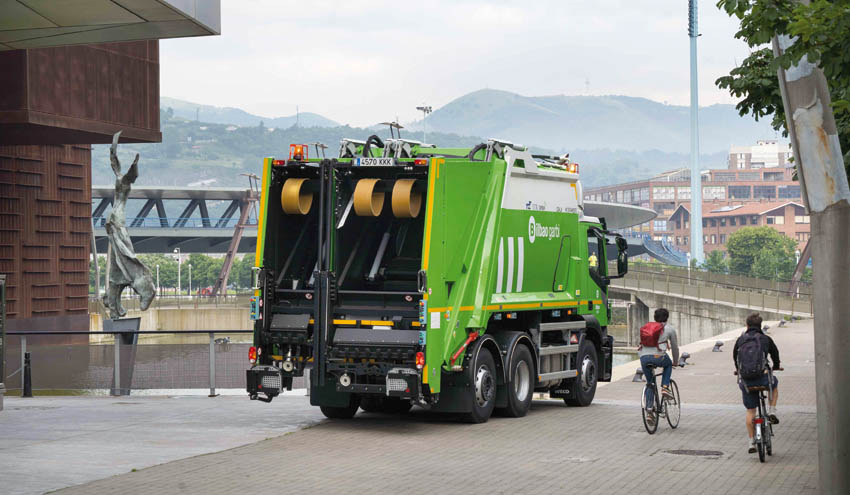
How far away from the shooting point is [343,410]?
16.9 m

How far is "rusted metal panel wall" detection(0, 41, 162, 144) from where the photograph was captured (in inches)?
1336

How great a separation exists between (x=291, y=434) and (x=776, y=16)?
8.67 metres

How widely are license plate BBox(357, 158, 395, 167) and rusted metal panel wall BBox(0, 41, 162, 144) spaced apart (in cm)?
2126

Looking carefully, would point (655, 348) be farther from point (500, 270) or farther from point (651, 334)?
point (500, 270)

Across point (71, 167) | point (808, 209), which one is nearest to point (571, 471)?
point (808, 209)

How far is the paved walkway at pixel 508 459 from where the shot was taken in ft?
36.7

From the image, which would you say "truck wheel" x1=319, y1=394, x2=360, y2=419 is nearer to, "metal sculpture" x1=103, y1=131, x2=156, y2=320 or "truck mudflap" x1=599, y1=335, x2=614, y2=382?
"truck mudflap" x1=599, y1=335, x2=614, y2=382

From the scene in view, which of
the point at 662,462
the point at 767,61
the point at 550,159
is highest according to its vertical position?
the point at 767,61

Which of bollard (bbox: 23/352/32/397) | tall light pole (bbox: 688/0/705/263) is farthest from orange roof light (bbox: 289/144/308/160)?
tall light pole (bbox: 688/0/705/263)

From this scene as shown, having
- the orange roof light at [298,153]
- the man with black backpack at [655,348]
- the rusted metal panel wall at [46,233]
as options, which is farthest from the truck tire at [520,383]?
the rusted metal panel wall at [46,233]

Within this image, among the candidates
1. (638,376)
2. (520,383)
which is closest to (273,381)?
(520,383)

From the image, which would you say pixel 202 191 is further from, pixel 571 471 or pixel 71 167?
pixel 571 471

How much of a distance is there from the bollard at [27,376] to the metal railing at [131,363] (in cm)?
6

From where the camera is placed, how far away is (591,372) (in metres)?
19.5
